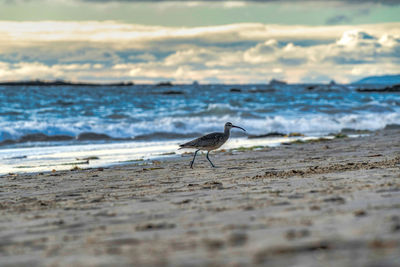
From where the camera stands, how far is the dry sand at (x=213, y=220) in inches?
132

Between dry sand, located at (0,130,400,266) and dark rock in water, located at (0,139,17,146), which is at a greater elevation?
dark rock in water, located at (0,139,17,146)

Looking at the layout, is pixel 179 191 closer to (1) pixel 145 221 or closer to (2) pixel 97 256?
(1) pixel 145 221

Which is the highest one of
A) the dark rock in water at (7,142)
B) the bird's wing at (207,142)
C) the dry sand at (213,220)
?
the dark rock in water at (7,142)

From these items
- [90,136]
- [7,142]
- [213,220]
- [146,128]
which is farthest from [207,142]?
[146,128]

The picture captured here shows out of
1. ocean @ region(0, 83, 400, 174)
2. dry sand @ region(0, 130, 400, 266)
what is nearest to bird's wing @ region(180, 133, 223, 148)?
ocean @ region(0, 83, 400, 174)

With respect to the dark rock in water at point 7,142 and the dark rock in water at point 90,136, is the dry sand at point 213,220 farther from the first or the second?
the dark rock in water at point 90,136

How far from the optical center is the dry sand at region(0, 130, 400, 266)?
335cm

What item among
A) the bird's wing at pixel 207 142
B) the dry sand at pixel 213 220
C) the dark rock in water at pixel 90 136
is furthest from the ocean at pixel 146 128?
the dry sand at pixel 213 220

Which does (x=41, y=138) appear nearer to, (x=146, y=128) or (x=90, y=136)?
(x=90, y=136)

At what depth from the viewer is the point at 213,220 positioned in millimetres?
4453

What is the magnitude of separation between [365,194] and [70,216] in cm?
303

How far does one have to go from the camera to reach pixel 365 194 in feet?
17.1

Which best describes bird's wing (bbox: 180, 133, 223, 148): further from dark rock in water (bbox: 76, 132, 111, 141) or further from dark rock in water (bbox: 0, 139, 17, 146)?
dark rock in water (bbox: 76, 132, 111, 141)

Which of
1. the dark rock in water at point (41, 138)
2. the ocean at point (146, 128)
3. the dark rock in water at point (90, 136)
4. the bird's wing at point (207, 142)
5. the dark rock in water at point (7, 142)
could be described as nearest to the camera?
the bird's wing at point (207, 142)
